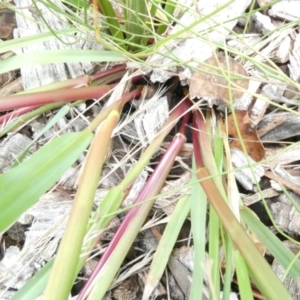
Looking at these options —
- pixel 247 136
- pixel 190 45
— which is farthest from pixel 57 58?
pixel 247 136

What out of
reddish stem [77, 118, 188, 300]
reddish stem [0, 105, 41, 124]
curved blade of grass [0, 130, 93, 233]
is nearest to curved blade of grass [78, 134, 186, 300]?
reddish stem [77, 118, 188, 300]

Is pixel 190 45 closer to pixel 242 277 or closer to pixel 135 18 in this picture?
pixel 135 18

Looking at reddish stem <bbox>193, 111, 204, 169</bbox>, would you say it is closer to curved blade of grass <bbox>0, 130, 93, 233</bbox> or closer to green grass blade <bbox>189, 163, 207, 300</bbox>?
green grass blade <bbox>189, 163, 207, 300</bbox>

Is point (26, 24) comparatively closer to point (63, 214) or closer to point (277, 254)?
point (63, 214)

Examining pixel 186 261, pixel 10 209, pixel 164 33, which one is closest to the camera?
pixel 10 209

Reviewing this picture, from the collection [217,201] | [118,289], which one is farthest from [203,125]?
[118,289]
